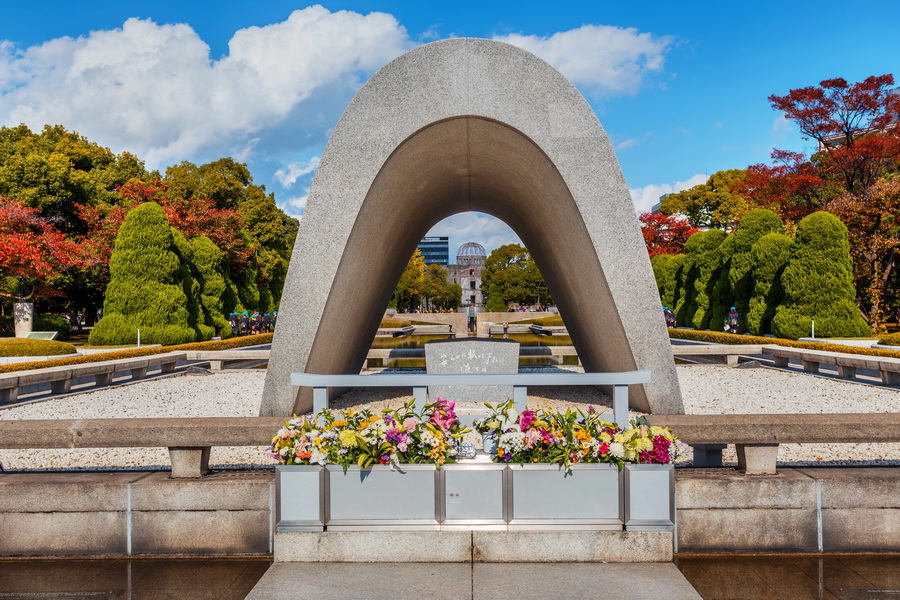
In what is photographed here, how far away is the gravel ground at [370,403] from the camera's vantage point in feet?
20.7

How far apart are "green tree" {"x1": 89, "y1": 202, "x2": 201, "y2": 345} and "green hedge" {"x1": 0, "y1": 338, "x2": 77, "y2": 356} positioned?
14.8ft

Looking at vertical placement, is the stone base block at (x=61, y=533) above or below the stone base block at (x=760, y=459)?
below

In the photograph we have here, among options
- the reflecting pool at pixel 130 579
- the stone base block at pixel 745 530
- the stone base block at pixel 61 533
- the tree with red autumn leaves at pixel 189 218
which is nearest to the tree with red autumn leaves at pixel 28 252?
the tree with red autumn leaves at pixel 189 218

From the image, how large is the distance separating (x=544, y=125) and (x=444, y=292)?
69.1 meters

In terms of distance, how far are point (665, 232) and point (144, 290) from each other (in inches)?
1412

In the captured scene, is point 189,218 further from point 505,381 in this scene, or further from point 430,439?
point 430,439

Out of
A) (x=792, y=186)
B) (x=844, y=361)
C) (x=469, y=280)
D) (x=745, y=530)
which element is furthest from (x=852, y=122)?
(x=469, y=280)

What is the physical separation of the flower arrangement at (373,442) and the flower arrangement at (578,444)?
1.12 ft

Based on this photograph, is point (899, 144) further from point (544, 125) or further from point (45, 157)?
point (45, 157)

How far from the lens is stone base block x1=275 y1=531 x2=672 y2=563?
3.67m

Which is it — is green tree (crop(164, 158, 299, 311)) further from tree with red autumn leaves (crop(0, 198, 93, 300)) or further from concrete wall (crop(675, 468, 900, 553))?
concrete wall (crop(675, 468, 900, 553))

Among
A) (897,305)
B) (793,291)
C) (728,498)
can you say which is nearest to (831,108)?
(897,305)

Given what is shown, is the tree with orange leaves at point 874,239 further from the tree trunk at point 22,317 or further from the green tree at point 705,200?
the tree trunk at point 22,317

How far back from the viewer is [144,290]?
65.9 feet
